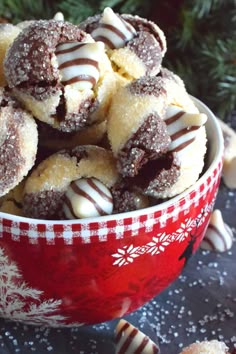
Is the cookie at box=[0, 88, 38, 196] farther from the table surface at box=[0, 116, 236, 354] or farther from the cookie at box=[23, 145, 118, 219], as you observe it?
the table surface at box=[0, 116, 236, 354]

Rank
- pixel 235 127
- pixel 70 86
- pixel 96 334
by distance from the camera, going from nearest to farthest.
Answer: pixel 70 86 < pixel 96 334 < pixel 235 127

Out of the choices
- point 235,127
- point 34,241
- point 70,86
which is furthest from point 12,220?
point 235,127

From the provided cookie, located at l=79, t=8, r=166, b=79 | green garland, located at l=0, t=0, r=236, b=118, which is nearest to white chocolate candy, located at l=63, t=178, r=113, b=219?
cookie, located at l=79, t=8, r=166, b=79

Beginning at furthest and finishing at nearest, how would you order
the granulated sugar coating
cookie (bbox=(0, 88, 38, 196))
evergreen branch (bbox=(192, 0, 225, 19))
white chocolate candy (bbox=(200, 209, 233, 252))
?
evergreen branch (bbox=(192, 0, 225, 19))
white chocolate candy (bbox=(200, 209, 233, 252))
the granulated sugar coating
cookie (bbox=(0, 88, 38, 196))

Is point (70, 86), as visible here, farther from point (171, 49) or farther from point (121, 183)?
point (171, 49)

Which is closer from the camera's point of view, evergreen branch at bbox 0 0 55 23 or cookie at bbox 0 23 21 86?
cookie at bbox 0 23 21 86
